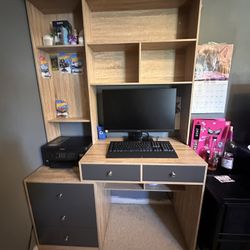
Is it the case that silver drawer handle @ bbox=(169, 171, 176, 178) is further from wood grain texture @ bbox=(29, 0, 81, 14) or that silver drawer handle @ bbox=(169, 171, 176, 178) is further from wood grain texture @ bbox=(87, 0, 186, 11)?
wood grain texture @ bbox=(29, 0, 81, 14)

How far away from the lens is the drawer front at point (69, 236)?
132 centimetres

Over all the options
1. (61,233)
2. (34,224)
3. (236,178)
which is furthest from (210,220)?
(34,224)

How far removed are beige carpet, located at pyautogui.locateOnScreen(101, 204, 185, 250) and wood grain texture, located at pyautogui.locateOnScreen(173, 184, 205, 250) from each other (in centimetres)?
13

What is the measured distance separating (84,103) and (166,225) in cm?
160

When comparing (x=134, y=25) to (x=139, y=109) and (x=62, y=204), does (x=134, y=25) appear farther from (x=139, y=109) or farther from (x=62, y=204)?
(x=62, y=204)

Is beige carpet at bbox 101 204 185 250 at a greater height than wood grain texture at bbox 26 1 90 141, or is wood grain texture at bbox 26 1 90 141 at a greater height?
wood grain texture at bbox 26 1 90 141

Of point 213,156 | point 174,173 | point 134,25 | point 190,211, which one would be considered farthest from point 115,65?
point 190,211

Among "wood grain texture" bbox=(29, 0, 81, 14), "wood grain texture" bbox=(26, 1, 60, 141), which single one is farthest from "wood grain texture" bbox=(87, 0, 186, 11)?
"wood grain texture" bbox=(26, 1, 60, 141)

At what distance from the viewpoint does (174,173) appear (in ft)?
3.65

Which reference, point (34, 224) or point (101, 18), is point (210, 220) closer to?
point (34, 224)

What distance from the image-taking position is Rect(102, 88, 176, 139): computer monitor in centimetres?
138

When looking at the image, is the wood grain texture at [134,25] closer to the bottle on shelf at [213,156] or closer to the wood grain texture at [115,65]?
the wood grain texture at [115,65]

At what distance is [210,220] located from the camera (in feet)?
3.98

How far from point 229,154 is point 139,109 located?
95cm
